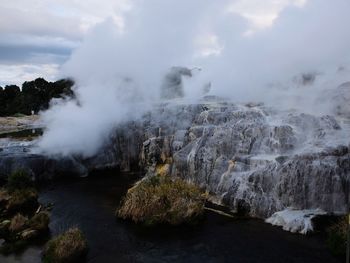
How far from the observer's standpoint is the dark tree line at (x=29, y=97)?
108 metres

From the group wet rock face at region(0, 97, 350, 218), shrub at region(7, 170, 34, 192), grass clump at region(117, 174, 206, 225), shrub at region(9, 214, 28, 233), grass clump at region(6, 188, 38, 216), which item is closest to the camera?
shrub at region(9, 214, 28, 233)

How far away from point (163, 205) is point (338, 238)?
38.3 ft

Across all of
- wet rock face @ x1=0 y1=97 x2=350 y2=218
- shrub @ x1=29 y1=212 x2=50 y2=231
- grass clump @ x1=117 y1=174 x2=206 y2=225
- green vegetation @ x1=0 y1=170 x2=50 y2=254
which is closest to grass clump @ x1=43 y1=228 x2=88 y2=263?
green vegetation @ x1=0 y1=170 x2=50 y2=254

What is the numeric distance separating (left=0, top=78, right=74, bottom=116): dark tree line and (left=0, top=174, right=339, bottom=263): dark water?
75.3 meters

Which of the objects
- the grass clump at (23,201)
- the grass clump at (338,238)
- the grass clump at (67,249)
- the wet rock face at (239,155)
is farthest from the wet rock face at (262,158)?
the grass clump at (67,249)

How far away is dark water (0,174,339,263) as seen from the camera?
26844 mm

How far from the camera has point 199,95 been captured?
60219 millimetres

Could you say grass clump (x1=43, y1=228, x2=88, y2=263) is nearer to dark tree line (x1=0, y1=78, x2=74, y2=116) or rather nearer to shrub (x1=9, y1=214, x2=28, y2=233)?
shrub (x1=9, y1=214, x2=28, y2=233)

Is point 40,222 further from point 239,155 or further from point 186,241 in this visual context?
point 239,155

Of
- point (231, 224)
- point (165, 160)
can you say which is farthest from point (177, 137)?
point (231, 224)

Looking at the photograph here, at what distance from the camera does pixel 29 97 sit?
11012 centimetres

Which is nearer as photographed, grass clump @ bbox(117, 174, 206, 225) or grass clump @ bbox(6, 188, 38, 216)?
grass clump @ bbox(117, 174, 206, 225)

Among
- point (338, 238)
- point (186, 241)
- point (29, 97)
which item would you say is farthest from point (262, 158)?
point (29, 97)

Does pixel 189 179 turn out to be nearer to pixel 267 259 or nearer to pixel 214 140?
pixel 214 140
